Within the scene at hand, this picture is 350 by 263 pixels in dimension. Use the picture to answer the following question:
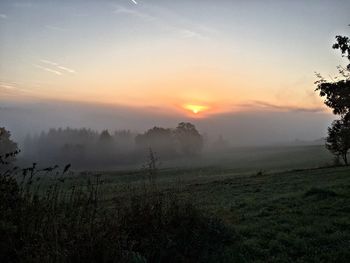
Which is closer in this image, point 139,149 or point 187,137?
point 187,137

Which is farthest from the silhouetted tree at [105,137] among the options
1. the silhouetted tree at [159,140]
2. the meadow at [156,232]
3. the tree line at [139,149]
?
the meadow at [156,232]

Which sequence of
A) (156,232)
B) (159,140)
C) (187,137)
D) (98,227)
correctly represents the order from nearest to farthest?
(98,227) → (156,232) → (187,137) → (159,140)

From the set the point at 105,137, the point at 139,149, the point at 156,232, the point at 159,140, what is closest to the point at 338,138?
the point at 156,232

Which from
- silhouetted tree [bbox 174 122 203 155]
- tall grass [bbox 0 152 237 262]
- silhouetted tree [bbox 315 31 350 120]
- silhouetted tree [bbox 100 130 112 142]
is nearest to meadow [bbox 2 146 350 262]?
tall grass [bbox 0 152 237 262]

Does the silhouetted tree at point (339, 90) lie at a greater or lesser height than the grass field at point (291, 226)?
greater

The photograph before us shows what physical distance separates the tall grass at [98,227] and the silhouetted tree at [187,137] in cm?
11137

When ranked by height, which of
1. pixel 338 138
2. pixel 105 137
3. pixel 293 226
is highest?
pixel 105 137

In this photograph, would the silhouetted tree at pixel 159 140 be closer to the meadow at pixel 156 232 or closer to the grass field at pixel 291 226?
the grass field at pixel 291 226

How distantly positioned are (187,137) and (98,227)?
115469mm

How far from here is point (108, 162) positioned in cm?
11556

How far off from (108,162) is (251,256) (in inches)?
4383

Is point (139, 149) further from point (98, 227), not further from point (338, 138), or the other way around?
point (98, 227)

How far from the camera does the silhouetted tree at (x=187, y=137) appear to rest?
120 metres

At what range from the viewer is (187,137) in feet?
398
